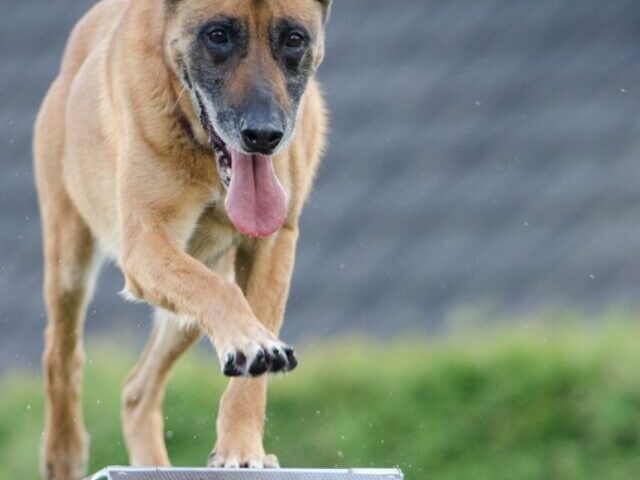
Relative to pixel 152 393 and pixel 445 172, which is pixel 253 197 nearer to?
pixel 152 393

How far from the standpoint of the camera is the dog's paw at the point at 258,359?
606cm

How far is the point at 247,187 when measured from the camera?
21.2 ft

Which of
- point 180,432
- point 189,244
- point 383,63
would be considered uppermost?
point 189,244

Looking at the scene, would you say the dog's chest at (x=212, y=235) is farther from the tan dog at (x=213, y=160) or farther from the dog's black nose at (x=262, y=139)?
the dog's black nose at (x=262, y=139)

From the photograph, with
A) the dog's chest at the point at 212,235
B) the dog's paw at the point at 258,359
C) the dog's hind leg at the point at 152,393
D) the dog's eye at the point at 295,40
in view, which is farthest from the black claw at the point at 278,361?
the dog's hind leg at the point at 152,393

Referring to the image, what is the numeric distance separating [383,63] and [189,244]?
15.3 ft

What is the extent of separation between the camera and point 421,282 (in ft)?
35.5

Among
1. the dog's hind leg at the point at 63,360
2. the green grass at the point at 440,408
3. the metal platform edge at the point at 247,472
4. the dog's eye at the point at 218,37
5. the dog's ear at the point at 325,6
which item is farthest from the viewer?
the green grass at the point at 440,408

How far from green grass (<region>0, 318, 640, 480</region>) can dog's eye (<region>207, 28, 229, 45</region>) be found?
11.4 feet

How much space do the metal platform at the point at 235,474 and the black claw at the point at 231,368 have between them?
A: 0.29 meters

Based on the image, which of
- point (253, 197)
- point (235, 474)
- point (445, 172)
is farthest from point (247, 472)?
point (445, 172)

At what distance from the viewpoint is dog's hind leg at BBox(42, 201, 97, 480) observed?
7809 mm

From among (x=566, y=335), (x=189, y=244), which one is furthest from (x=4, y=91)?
(x=189, y=244)

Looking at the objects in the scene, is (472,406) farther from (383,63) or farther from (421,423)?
(383,63)
